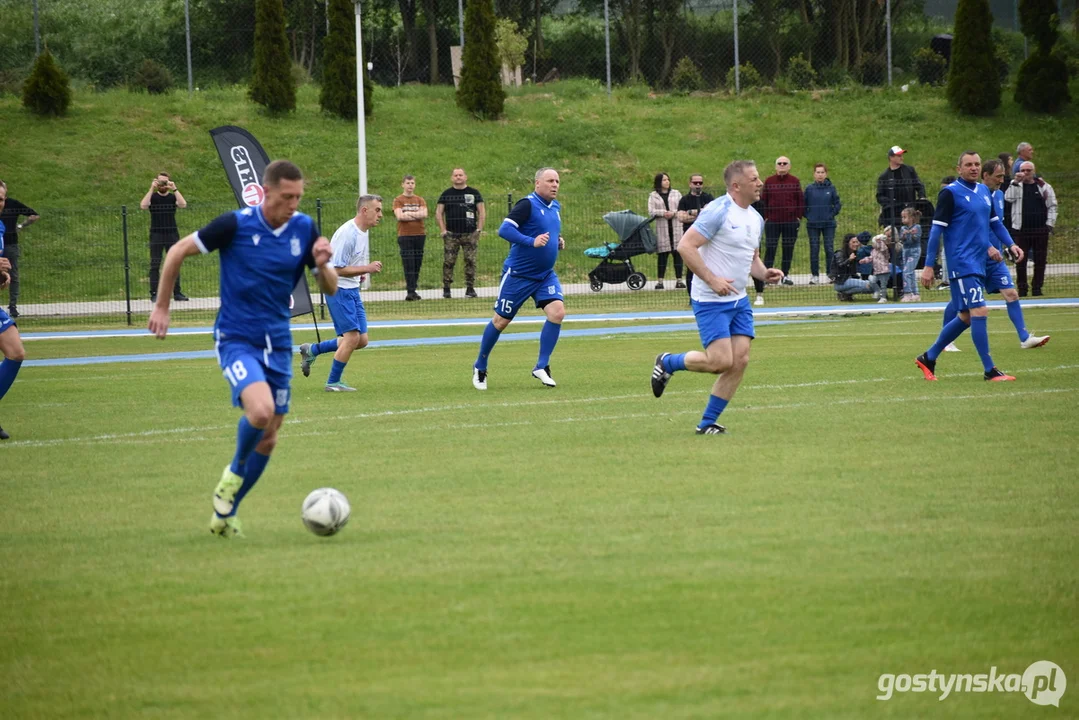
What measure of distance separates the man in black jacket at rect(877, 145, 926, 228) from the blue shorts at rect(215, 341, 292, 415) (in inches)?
730

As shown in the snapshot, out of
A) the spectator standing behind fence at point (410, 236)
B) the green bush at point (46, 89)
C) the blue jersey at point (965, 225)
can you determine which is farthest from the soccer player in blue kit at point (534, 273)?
the green bush at point (46, 89)

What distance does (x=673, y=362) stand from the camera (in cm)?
1091

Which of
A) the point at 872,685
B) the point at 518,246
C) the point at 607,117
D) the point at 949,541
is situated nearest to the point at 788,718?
the point at 872,685

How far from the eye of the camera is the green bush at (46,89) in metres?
36.0

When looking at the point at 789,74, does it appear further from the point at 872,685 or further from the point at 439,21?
the point at 872,685

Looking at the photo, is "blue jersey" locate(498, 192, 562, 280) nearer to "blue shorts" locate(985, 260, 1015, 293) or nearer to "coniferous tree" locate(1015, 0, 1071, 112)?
"blue shorts" locate(985, 260, 1015, 293)

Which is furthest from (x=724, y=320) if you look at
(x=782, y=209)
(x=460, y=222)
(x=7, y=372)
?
(x=782, y=209)

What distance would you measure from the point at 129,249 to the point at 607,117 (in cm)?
1620

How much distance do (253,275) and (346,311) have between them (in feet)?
22.7

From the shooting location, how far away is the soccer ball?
698 centimetres

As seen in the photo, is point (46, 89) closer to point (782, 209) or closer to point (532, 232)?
point (782, 209)

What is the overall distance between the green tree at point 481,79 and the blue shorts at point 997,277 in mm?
25287

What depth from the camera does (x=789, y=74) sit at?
146 ft

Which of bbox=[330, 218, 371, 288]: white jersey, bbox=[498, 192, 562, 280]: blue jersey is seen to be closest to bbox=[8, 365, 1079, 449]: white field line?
bbox=[498, 192, 562, 280]: blue jersey
